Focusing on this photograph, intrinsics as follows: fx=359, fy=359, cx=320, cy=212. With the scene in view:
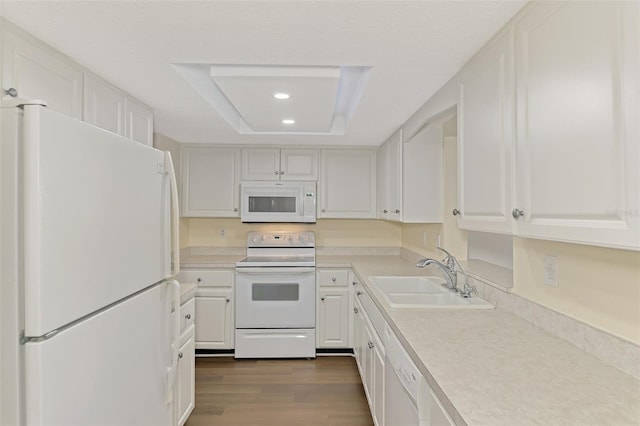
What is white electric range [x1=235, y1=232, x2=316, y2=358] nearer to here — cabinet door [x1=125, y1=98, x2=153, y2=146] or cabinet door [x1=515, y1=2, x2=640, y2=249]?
cabinet door [x1=125, y1=98, x2=153, y2=146]

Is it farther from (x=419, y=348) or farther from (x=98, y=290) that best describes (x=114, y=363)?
(x=419, y=348)

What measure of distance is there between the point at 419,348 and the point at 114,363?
1.04 meters

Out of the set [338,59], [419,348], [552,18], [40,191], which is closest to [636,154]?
[552,18]

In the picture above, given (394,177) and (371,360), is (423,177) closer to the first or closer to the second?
(394,177)

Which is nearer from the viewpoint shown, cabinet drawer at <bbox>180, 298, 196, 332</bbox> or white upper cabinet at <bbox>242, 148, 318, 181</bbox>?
cabinet drawer at <bbox>180, 298, 196, 332</bbox>

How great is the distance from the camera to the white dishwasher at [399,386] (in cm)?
126

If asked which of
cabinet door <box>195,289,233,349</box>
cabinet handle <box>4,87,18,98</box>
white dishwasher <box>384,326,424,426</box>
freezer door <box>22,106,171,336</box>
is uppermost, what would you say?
cabinet handle <box>4,87,18,98</box>

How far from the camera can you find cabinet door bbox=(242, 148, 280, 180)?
12.3ft

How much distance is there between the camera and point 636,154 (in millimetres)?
802

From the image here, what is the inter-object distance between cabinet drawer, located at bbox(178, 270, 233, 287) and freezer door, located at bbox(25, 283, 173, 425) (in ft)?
5.56

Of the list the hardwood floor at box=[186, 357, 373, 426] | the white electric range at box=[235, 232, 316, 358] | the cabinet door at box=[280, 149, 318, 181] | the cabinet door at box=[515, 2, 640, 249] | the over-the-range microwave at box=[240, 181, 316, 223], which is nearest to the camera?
the cabinet door at box=[515, 2, 640, 249]

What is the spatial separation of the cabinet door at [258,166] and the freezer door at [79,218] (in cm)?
226

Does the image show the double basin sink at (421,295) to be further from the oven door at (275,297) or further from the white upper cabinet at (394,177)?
the oven door at (275,297)

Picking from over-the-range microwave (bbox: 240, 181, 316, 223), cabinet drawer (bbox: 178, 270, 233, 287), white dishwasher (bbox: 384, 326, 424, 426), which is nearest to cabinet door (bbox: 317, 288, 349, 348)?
over-the-range microwave (bbox: 240, 181, 316, 223)
